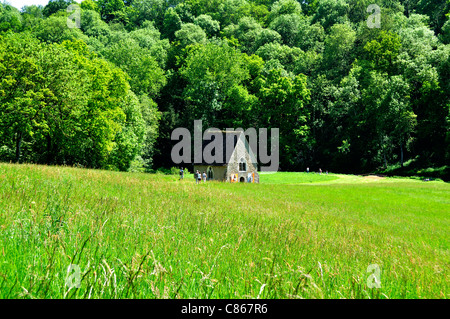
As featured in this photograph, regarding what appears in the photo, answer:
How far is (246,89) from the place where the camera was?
7488 centimetres

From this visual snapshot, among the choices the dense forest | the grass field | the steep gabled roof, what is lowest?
the grass field

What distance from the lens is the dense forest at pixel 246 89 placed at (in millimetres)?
34750

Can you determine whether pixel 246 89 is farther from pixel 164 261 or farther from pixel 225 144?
pixel 164 261

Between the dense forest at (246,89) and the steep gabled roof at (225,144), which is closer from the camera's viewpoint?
the dense forest at (246,89)

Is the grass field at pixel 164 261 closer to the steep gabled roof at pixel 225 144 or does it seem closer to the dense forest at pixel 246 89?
the dense forest at pixel 246 89

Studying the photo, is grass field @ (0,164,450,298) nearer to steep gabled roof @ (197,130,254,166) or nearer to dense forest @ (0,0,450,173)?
dense forest @ (0,0,450,173)

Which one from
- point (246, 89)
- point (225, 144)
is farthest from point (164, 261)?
point (246, 89)

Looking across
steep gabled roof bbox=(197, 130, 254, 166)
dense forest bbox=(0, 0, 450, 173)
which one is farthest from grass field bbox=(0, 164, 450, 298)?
steep gabled roof bbox=(197, 130, 254, 166)

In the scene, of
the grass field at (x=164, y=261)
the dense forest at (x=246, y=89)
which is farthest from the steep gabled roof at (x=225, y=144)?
the grass field at (x=164, y=261)

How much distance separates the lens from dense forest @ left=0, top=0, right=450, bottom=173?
34750 mm

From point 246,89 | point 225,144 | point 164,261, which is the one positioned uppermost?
point 246,89

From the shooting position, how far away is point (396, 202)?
26.0 meters

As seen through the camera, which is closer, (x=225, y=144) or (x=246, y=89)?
(x=225, y=144)

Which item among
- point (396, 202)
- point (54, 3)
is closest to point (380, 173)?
point (396, 202)
